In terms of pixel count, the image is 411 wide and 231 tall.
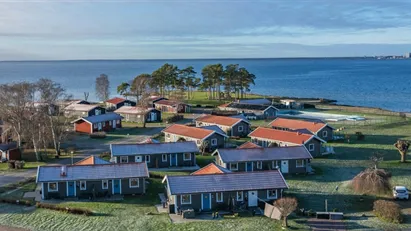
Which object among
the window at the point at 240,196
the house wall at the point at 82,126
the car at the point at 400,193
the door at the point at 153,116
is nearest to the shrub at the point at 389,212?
the car at the point at 400,193

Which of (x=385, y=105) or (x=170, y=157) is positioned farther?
(x=385, y=105)

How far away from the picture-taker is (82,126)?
6625 centimetres

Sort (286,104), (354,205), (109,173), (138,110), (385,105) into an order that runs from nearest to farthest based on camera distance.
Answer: (354,205) < (109,173) < (138,110) < (286,104) < (385,105)

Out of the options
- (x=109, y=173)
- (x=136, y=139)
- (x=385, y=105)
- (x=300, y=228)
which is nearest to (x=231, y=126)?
(x=136, y=139)

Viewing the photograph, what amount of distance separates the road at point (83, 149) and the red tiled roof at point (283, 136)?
15.1 m

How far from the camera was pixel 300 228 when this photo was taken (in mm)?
28172

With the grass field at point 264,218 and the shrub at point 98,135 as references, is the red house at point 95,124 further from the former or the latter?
the grass field at point 264,218

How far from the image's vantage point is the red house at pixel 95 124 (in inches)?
2574

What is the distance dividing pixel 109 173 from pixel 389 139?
1422 inches

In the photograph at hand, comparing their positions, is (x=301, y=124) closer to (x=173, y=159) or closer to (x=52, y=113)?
(x=173, y=159)

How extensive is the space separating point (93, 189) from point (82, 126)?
3242 cm

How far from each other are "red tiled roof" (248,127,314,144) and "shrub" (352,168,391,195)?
44.6 feet

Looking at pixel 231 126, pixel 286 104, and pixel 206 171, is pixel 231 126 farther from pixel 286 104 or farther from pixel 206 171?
pixel 286 104

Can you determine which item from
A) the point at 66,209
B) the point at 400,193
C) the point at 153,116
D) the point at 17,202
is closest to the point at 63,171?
the point at 17,202
